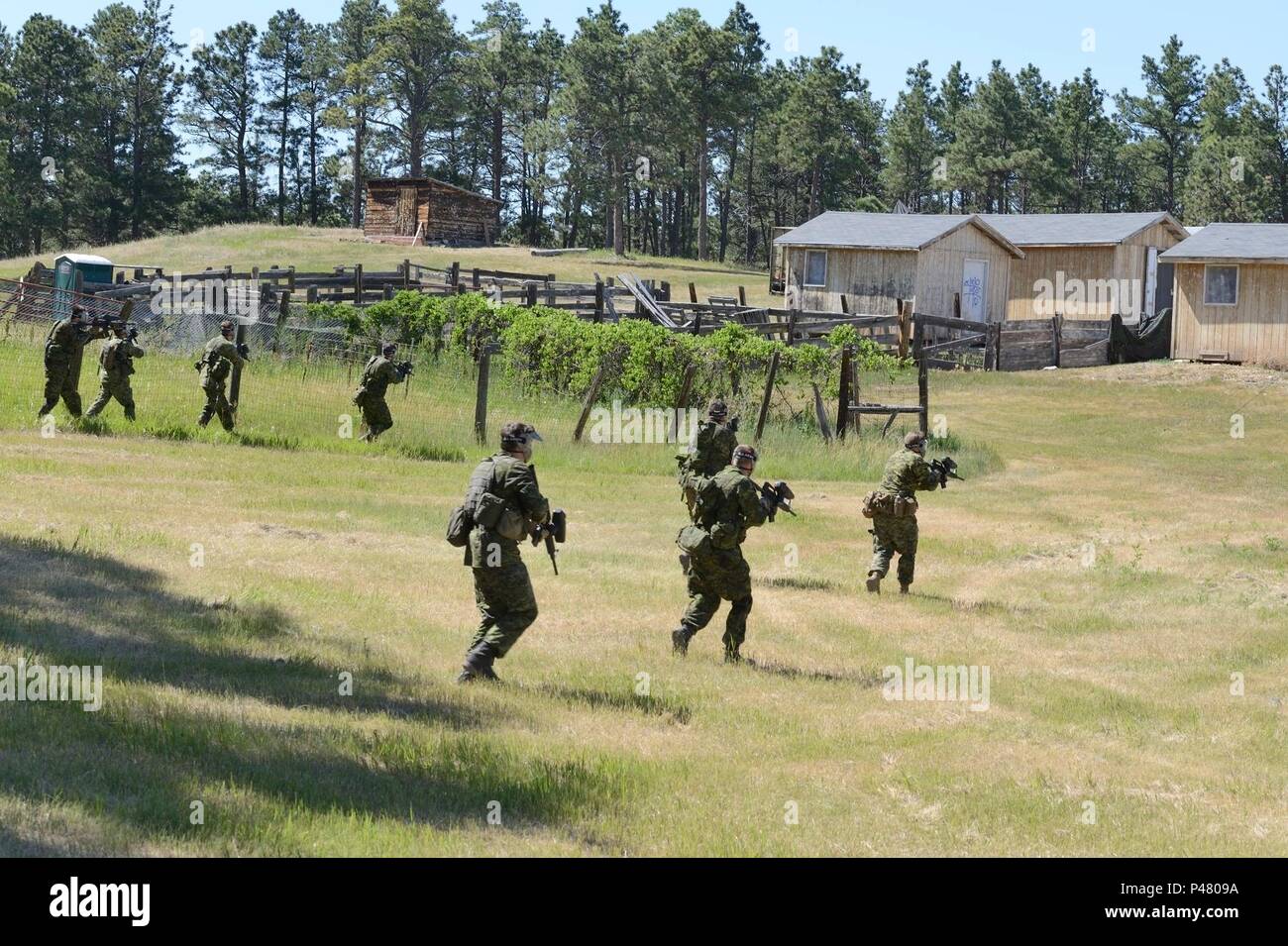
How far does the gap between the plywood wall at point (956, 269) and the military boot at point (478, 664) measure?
124ft

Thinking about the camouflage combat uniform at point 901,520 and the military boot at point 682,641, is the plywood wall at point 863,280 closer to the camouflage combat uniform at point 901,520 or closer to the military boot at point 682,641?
the camouflage combat uniform at point 901,520

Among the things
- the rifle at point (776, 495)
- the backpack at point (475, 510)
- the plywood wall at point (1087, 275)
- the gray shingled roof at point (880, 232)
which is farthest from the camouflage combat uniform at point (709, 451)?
the plywood wall at point (1087, 275)

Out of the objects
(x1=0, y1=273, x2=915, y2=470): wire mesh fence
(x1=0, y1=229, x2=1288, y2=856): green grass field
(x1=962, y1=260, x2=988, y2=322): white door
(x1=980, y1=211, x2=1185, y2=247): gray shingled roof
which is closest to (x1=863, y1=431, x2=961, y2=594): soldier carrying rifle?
(x1=0, y1=229, x2=1288, y2=856): green grass field

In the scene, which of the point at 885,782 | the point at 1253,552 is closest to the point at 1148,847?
the point at 885,782

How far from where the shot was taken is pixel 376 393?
2248 cm

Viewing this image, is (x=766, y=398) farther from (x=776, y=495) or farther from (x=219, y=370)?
(x=776, y=495)

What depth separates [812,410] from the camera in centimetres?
2597

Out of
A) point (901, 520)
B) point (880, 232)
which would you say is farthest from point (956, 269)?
point (901, 520)

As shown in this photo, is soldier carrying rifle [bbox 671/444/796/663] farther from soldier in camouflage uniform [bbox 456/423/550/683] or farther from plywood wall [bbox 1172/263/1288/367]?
plywood wall [bbox 1172/263/1288/367]

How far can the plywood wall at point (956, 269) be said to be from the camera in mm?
46719

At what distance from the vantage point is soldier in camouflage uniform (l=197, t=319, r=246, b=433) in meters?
21.9

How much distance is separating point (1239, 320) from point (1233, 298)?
0.60 metres

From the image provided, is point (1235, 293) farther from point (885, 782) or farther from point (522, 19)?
point (522, 19)

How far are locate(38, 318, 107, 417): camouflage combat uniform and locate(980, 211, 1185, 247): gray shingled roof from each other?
3306 centimetres
